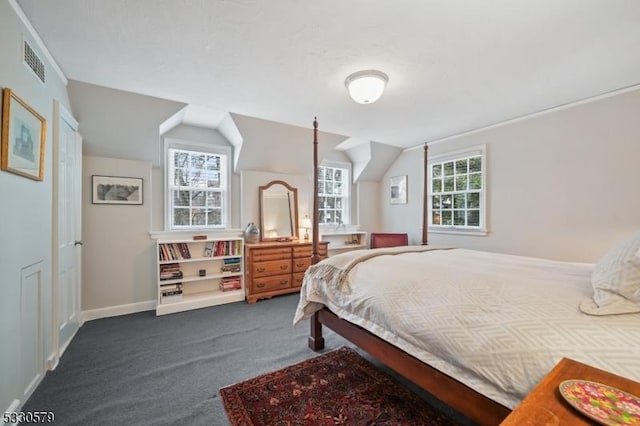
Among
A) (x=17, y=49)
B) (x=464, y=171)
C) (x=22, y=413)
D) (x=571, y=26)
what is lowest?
(x=22, y=413)

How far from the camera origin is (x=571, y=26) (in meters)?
1.79

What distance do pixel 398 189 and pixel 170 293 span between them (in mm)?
4071

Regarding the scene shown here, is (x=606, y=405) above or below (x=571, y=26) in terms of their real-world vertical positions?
below

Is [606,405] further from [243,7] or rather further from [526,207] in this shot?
[526,207]

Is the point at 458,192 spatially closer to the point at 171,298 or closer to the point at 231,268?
the point at 231,268

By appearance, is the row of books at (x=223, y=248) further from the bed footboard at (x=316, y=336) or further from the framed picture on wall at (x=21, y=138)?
the framed picture on wall at (x=21, y=138)

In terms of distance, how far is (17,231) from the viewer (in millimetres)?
1643

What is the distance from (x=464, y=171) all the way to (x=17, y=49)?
4.81 metres

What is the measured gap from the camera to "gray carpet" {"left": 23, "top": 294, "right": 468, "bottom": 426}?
1.69 metres

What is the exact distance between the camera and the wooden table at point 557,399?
0.65m

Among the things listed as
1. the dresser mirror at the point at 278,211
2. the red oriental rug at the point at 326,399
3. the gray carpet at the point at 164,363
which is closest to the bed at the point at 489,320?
the red oriental rug at the point at 326,399

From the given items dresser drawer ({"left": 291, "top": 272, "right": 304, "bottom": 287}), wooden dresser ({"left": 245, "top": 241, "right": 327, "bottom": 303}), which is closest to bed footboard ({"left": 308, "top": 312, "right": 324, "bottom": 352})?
wooden dresser ({"left": 245, "top": 241, "right": 327, "bottom": 303})

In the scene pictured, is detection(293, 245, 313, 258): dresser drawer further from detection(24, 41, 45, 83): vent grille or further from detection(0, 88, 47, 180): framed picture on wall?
detection(24, 41, 45, 83): vent grille

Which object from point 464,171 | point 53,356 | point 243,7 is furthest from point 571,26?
point 53,356
